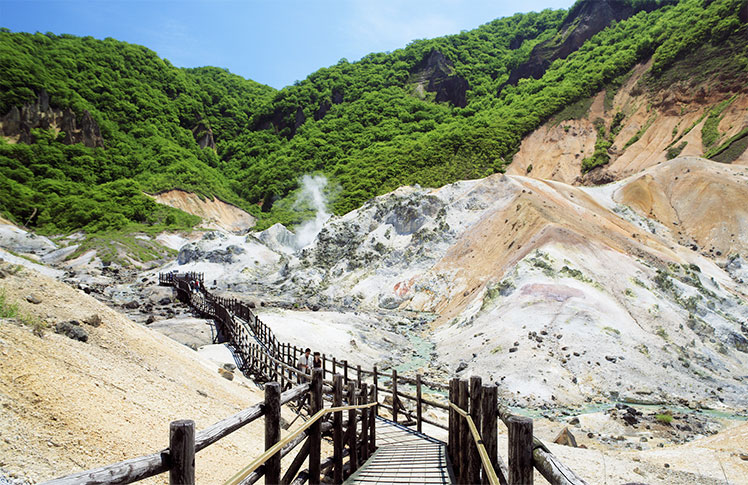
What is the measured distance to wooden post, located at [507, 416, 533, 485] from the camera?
279cm

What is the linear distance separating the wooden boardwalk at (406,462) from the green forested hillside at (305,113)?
6703 cm

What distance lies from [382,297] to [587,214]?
17916 mm

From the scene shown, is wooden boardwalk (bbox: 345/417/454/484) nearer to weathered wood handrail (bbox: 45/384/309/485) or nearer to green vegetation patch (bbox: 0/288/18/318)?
weathered wood handrail (bbox: 45/384/309/485)

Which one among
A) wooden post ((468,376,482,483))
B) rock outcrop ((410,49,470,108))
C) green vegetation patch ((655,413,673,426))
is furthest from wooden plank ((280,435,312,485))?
rock outcrop ((410,49,470,108))

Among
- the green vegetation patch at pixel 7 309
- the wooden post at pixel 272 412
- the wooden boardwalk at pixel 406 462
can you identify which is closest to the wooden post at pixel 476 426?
the wooden boardwalk at pixel 406 462

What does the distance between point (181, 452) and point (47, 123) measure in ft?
347

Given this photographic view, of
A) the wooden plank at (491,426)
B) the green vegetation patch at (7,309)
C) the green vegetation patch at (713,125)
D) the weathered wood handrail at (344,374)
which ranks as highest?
the green vegetation patch at (713,125)

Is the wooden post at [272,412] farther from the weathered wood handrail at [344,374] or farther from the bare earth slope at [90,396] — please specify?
the bare earth slope at [90,396]

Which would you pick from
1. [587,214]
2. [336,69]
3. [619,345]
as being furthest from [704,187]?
[336,69]

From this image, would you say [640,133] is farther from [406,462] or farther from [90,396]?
[90,396]

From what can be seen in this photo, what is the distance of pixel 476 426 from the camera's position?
464cm

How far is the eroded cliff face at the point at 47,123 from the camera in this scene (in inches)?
3100

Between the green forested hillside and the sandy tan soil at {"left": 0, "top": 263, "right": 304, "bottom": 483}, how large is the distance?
67.5 meters

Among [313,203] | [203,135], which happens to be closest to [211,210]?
[313,203]
